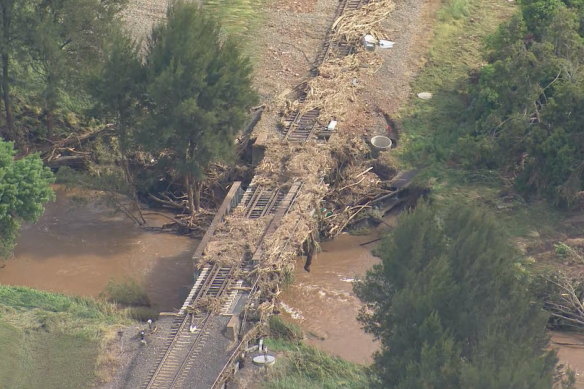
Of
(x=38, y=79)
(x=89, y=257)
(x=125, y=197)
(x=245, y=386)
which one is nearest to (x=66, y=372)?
(x=245, y=386)

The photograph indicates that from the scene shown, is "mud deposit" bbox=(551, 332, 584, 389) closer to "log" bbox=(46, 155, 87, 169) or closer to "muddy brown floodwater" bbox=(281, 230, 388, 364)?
"muddy brown floodwater" bbox=(281, 230, 388, 364)

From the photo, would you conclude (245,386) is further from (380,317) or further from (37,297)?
(37,297)

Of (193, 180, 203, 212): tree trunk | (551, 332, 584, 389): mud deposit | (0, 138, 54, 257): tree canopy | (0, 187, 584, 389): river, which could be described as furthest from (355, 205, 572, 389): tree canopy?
(193, 180, 203, 212): tree trunk

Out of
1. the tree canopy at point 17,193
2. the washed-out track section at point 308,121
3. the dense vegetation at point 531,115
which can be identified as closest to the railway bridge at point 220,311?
the washed-out track section at point 308,121

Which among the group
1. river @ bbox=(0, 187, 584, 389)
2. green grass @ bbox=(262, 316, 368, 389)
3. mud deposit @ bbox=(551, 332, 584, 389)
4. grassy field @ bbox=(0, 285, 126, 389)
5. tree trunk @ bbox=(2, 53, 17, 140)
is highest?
tree trunk @ bbox=(2, 53, 17, 140)

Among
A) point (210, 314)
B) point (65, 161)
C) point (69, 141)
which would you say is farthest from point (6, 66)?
point (210, 314)

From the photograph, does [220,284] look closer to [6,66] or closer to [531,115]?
[531,115]
